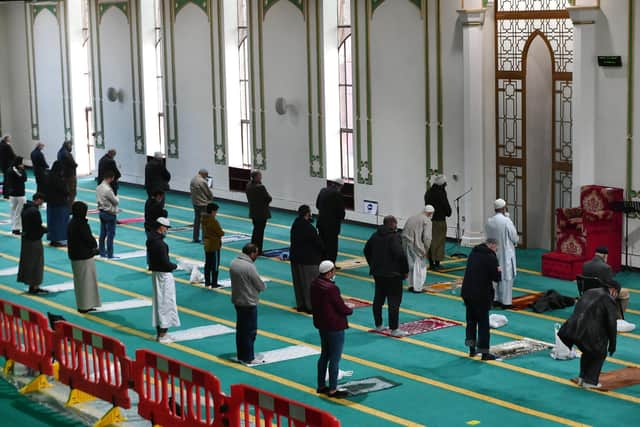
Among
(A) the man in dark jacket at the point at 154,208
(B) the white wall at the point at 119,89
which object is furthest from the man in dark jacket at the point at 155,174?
(B) the white wall at the point at 119,89

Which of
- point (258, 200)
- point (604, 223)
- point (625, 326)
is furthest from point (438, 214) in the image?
point (625, 326)

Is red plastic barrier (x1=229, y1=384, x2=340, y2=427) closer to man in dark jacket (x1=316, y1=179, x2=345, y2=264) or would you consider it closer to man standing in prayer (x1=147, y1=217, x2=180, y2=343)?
man standing in prayer (x1=147, y1=217, x2=180, y2=343)

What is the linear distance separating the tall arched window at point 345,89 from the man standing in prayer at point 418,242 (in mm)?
8062

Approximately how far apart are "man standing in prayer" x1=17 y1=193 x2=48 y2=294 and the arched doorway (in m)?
9.00

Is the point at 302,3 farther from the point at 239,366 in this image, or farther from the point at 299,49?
the point at 239,366

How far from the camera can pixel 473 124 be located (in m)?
23.4

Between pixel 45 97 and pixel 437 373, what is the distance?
26066 mm

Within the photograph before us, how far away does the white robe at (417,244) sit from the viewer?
63.6 ft

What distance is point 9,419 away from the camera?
13906mm

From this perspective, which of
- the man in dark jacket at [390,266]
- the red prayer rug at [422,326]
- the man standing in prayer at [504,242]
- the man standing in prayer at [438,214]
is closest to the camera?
the man in dark jacket at [390,266]

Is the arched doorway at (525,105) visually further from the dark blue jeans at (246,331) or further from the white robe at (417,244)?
the dark blue jeans at (246,331)

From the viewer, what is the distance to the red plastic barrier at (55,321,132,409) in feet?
43.8

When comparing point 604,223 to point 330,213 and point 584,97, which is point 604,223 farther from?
point 330,213

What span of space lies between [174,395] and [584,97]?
36.2 ft
